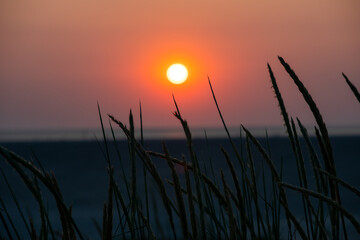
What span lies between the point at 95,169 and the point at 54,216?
519 cm

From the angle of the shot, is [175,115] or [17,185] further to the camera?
[17,185]

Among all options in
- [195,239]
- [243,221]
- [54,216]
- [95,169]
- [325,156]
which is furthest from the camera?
[95,169]

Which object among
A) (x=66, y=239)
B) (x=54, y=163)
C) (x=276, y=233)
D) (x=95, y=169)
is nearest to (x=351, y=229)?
(x=276, y=233)

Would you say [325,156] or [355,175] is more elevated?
[325,156]

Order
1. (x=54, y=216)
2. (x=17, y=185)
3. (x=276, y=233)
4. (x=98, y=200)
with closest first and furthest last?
(x=276, y=233) → (x=54, y=216) → (x=98, y=200) → (x=17, y=185)

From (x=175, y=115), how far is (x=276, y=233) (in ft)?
1.73

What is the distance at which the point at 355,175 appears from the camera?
1102 cm

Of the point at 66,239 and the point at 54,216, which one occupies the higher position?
the point at 66,239

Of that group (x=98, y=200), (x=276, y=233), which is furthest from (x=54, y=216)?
(x=276, y=233)

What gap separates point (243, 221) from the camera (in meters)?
1.18

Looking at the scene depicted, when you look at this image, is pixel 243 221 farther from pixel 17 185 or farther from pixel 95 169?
pixel 95 169

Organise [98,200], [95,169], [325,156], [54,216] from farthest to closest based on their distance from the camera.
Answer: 1. [95,169]
2. [98,200]
3. [54,216]
4. [325,156]

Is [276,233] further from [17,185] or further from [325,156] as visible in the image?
[17,185]

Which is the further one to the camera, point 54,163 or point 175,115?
point 54,163
